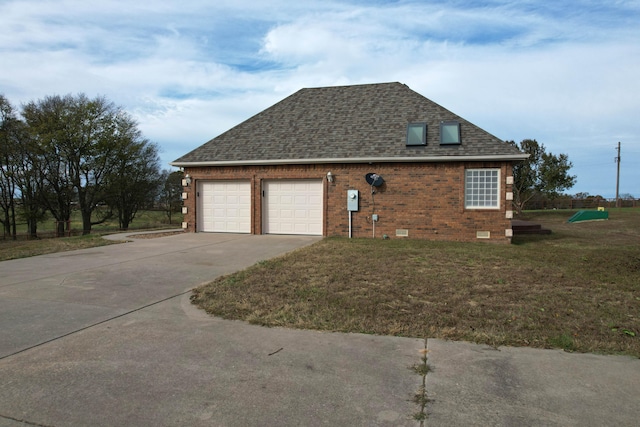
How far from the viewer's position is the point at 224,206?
1592 cm

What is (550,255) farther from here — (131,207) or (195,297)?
(131,207)

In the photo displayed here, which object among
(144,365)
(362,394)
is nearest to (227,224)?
(144,365)

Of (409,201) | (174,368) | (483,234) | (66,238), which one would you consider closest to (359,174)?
(409,201)

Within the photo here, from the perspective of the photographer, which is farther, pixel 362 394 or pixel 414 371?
pixel 414 371

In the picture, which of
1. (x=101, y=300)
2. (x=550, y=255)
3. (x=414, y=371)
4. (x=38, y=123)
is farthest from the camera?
(x=38, y=123)

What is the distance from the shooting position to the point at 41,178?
28.7 metres

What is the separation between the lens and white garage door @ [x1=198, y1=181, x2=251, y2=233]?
1568 cm

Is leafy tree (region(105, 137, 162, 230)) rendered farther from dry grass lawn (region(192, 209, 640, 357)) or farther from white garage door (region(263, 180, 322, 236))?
dry grass lawn (region(192, 209, 640, 357))

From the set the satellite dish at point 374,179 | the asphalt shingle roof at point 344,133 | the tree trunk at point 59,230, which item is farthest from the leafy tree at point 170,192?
the satellite dish at point 374,179

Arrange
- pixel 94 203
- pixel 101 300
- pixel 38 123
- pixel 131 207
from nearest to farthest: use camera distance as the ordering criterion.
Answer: pixel 101 300, pixel 38 123, pixel 94 203, pixel 131 207

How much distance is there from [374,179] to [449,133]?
3.03 metres

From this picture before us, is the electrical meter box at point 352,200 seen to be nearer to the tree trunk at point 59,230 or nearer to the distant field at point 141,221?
the tree trunk at point 59,230

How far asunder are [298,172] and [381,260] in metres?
6.57

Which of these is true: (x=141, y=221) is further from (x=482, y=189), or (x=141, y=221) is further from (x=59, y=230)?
(x=482, y=189)
